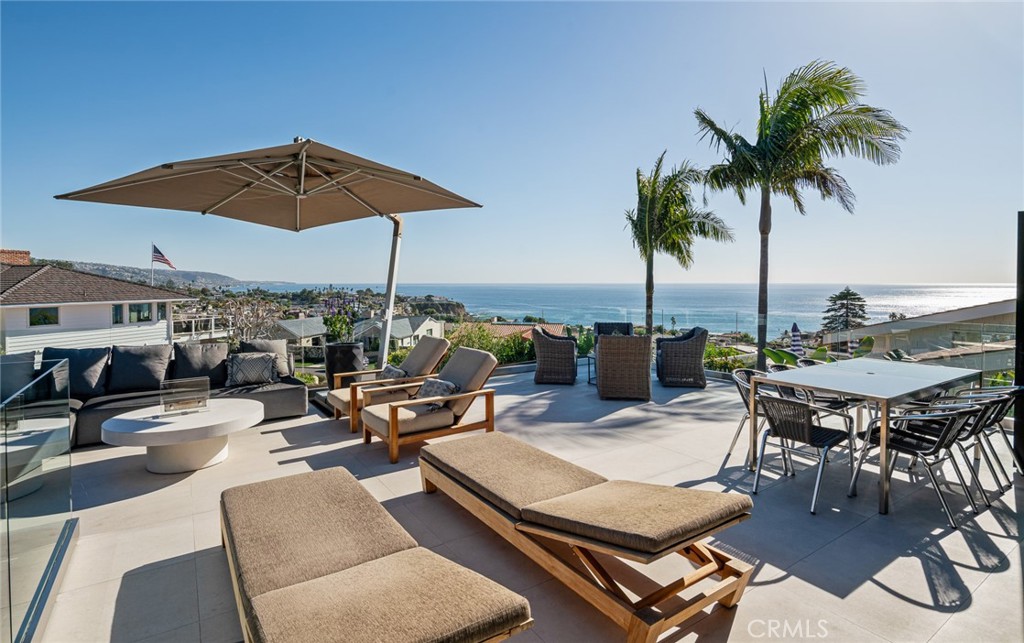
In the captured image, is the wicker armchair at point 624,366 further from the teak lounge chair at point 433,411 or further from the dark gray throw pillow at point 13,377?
the dark gray throw pillow at point 13,377

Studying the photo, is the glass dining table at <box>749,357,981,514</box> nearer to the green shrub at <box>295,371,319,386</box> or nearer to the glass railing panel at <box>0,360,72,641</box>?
the glass railing panel at <box>0,360,72,641</box>

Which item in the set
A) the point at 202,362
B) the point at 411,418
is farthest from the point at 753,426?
the point at 202,362

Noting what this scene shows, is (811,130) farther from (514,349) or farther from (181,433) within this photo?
(181,433)

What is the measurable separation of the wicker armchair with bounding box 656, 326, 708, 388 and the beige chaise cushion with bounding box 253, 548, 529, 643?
6.25m

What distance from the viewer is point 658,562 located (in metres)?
2.53

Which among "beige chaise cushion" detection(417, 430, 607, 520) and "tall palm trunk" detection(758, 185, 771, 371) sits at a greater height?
"tall palm trunk" detection(758, 185, 771, 371)

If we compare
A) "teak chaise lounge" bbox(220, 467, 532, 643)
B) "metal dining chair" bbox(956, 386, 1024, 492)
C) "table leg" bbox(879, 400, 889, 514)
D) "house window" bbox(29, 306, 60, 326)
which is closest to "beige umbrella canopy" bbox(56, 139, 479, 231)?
"teak chaise lounge" bbox(220, 467, 532, 643)

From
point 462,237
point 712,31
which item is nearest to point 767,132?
point 712,31

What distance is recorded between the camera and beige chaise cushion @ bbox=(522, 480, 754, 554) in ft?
6.14

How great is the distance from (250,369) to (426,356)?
214cm

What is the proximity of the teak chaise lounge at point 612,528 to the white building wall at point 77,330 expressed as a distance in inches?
480

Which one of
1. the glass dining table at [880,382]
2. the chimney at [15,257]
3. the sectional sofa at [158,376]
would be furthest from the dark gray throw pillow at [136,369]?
the chimney at [15,257]

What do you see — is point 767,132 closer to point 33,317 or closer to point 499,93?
point 499,93

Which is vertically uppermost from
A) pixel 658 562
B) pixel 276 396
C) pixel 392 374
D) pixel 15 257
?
pixel 15 257
